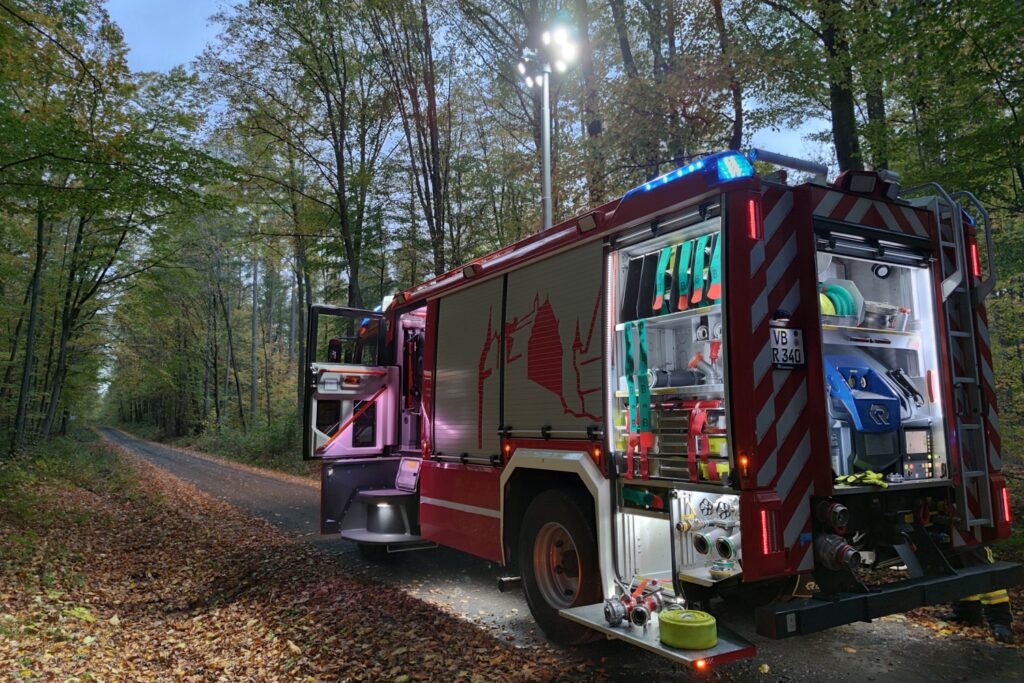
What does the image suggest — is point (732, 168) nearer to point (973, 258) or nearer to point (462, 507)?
point (973, 258)

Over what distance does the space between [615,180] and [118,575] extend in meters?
10.0

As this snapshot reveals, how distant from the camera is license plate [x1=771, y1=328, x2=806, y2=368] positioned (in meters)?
3.66

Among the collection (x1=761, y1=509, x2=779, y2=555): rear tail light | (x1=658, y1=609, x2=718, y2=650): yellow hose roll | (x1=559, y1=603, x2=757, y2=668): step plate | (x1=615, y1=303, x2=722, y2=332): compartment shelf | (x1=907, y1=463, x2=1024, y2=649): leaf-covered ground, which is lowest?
(x1=907, y1=463, x2=1024, y2=649): leaf-covered ground

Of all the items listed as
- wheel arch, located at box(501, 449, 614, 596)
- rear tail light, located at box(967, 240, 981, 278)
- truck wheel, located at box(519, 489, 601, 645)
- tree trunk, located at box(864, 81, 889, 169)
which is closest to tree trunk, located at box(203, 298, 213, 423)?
tree trunk, located at box(864, 81, 889, 169)

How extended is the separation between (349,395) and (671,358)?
4.73 meters

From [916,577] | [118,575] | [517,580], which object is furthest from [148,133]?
[916,577]

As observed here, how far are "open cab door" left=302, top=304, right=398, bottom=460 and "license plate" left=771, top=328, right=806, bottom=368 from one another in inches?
210

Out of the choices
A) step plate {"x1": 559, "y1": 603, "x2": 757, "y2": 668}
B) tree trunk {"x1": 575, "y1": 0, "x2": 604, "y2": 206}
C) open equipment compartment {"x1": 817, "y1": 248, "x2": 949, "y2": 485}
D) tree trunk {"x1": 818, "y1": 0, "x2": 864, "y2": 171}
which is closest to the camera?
step plate {"x1": 559, "y1": 603, "x2": 757, "y2": 668}

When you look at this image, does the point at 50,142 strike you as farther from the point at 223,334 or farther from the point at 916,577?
the point at 223,334

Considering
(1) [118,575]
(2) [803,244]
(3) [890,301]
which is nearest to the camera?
(2) [803,244]

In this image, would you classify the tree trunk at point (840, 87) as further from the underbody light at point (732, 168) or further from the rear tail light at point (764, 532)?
the rear tail light at point (764, 532)

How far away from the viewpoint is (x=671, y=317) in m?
4.11

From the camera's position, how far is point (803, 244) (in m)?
3.81

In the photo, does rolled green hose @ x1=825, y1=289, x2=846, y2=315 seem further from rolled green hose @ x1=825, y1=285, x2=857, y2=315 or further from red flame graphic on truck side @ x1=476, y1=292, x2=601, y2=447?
red flame graphic on truck side @ x1=476, y1=292, x2=601, y2=447
